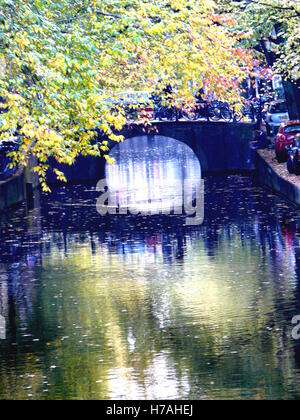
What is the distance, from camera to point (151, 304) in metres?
21.6

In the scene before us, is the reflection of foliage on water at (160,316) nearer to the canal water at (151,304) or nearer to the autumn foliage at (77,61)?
the canal water at (151,304)

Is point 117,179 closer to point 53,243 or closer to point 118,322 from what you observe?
point 53,243

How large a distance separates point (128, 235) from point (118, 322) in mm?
15117

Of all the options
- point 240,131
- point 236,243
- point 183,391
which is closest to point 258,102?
point 240,131

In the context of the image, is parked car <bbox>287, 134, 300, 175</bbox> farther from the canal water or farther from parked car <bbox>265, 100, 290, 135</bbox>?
parked car <bbox>265, 100, 290, 135</bbox>

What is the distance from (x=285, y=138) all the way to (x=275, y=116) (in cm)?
1039

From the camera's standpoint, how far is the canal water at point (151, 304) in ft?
50.0

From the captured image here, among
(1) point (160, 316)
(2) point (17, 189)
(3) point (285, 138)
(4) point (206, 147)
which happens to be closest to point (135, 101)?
(1) point (160, 316)

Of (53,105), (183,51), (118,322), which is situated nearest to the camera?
(118,322)

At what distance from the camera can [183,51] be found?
29328mm

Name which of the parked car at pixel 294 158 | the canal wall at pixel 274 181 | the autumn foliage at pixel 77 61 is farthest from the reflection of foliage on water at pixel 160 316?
the parked car at pixel 294 158

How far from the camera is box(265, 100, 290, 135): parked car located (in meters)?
54.3

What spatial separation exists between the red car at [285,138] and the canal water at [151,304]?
349 centimetres

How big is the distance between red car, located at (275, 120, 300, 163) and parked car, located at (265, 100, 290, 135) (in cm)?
814
